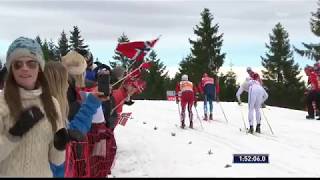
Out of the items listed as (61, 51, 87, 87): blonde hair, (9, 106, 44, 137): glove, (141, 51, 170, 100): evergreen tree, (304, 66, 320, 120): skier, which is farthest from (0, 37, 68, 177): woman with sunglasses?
(141, 51, 170, 100): evergreen tree

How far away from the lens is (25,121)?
3564mm

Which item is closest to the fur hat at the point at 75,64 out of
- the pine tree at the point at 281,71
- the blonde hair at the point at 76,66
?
the blonde hair at the point at 76,66

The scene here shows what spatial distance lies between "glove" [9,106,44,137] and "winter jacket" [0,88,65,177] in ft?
0.13

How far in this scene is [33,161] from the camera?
365 cm

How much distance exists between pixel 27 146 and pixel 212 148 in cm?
928

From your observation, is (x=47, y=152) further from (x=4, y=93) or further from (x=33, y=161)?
(x=4, y=93)

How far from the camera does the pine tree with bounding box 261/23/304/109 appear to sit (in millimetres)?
58250

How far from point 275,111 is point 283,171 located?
16398 millimetres

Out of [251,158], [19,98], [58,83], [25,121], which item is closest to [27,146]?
[25,121]

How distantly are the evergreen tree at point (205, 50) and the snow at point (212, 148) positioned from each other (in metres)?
47.8

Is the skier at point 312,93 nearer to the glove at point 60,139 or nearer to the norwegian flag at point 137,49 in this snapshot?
the norwegian flag at point 137,49

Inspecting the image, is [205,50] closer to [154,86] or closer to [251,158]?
[154,86]

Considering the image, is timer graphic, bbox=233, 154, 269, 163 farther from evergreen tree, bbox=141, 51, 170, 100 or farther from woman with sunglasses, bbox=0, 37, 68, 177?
evergreen tree, bbox=141, 51, 170, 100

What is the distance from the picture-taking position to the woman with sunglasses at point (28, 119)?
3580mm
